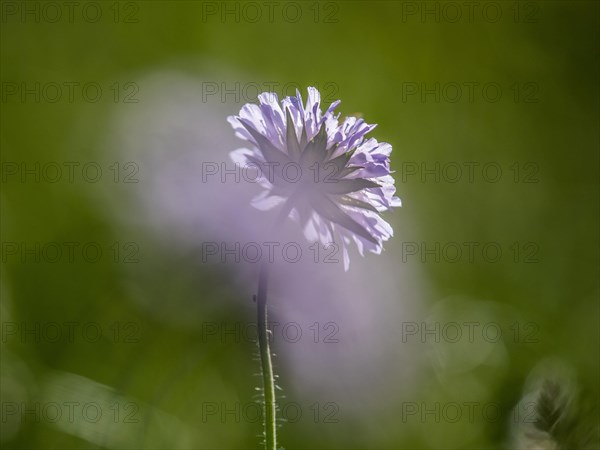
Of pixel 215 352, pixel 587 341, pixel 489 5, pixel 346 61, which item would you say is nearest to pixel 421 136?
pixel 346 61

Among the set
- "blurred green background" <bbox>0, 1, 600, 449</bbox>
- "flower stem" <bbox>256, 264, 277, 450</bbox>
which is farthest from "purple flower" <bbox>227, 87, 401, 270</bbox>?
"blurred green background" <bbox>0, 1, 600, 449</bbox>

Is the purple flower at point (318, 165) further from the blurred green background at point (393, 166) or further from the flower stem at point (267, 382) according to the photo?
the blurred green background at point (393, 166)

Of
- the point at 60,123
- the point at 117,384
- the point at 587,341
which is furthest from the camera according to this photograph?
the point at 60,123

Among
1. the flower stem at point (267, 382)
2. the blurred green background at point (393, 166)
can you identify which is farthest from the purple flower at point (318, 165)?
the blurred green background at point (393, 166)

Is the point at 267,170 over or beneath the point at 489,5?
beneath

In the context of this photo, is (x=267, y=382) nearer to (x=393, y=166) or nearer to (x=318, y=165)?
(x=318, y=165)

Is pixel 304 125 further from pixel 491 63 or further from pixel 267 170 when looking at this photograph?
pixel 491 63

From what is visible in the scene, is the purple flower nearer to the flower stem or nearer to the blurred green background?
the flower stem
